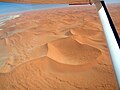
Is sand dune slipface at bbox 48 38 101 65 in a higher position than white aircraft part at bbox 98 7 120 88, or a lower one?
lower

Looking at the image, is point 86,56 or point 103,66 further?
point 86,56

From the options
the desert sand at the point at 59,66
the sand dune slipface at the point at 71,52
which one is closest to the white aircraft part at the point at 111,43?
the desert sand at the point at 59,66

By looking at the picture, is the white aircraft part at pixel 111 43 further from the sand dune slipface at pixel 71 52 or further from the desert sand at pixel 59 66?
the sand dune slipface at pixel 71 52

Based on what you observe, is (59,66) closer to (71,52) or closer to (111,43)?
(71,52)

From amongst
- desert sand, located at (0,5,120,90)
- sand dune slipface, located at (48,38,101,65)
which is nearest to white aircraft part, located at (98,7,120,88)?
desert sand, located at (0,5,120,90)

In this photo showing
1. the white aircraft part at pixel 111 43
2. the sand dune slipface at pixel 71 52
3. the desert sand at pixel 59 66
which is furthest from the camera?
the sand dune slipface at pixel 71 52

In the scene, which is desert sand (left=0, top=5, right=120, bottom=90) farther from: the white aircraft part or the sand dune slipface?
the white aircraft part

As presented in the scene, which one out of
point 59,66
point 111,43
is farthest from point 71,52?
point 111,43

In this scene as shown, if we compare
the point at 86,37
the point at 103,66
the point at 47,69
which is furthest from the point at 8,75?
the point at 86,37

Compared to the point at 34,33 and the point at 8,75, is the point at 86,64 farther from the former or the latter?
the point at 34,33

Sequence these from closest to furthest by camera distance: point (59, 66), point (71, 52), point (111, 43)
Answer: point (111, 43)
point (59, 66)
point (71, 52)

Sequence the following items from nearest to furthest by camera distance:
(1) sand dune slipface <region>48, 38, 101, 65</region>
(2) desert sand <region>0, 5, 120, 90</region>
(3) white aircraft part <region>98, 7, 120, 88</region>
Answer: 1. (3) white aircraft part <region>98, 7, 120, 88</region>
2. (2) desert sand <region>0, 5, 120, 90</region>
3. (1) sand dune slipface <region>48, 38, 101, 65</region>
